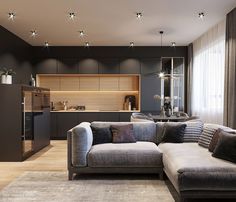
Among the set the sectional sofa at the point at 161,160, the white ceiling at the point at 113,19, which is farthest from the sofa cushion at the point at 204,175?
the white ceiling at the point at 113,19

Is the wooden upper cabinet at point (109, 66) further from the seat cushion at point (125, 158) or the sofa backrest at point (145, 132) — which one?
the seat cushion at point (125, 158)

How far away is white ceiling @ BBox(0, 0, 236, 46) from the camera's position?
4785mm

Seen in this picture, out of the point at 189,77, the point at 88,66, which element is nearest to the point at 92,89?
the point at 88,66

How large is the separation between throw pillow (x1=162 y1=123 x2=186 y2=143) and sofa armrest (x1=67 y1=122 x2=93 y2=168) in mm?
1410

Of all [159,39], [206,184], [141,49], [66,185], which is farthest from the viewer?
[141,49]

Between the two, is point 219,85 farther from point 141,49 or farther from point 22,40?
point 22,40

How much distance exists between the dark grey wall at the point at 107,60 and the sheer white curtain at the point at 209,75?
114 centimetres

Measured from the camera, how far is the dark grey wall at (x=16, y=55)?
20.7 ft

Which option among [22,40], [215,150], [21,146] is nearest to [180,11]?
[215,150]

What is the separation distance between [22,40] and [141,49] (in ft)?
11.1

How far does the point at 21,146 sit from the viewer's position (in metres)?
5.54

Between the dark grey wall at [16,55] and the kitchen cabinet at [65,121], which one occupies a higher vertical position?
the dark grey wall at [16,55]

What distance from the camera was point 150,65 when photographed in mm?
8531

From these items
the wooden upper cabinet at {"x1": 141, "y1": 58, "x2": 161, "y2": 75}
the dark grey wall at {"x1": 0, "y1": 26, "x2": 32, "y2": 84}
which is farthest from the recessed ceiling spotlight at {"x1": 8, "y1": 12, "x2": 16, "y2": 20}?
the wooden upper cabinet at {"x1": 141, "y1": 58, "x2": 161, "y2": 75}
